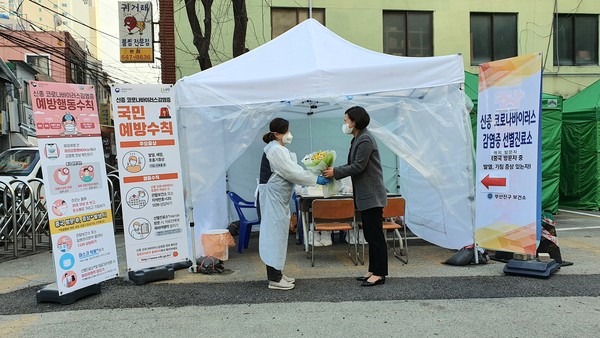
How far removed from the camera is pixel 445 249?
22.2 ft

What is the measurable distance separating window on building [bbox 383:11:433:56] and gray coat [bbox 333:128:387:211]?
931 cm

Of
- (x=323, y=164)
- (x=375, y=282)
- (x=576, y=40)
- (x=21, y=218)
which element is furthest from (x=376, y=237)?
(x=576, y=40)

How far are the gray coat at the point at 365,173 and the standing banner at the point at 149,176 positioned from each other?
1.98 m

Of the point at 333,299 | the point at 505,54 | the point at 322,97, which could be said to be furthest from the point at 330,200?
the point at 505,54

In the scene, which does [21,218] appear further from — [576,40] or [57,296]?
[576,40]

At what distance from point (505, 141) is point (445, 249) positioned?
2169 millimetres

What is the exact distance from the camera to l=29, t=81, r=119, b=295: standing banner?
429 cm

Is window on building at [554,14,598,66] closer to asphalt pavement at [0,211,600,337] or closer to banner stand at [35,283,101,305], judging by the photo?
asphalt pavement at [0,211,600,337]

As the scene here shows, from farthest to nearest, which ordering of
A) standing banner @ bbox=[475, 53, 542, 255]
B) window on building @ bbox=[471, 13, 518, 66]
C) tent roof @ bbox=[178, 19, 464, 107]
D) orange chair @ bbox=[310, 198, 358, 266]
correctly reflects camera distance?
window on building @ bbox=[471, 13, 518, 66] < orange chair @ bbox=[310, 198, 358, 266] < tent roof @ bbox=[178, 19, 464, 107] < standing banner @ bbox=[475, 53, 542, 255]

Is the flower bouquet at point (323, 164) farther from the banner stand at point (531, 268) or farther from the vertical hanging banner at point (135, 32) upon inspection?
the vertical hanging banner at point (135, 32)

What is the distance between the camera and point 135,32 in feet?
38.2

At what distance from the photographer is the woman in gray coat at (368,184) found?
476 centimetres

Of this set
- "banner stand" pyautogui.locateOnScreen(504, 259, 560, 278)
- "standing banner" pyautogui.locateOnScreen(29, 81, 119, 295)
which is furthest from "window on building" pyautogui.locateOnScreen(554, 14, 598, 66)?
"standing banner" pyautogui.locateOnScreen(29, 81, 119, 295)

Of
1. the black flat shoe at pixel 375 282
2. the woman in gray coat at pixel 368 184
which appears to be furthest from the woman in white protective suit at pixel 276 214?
the black flat shoe at pixel 375 282
